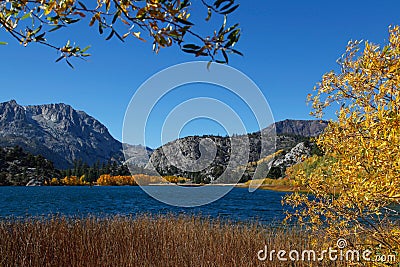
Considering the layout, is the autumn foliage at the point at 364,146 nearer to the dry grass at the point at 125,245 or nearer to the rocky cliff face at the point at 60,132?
the dry grass at the point at 125,245

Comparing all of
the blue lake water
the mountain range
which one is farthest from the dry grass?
the mountain range

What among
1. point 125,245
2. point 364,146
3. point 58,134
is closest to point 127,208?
point 125,245

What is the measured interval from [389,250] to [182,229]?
3302mm

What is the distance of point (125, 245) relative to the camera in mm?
4262

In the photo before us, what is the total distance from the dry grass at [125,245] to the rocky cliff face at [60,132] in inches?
3870

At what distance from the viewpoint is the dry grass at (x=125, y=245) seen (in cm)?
364

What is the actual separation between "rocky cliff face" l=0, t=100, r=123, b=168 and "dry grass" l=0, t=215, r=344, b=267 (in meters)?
98.3

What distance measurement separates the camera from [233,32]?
912 mm

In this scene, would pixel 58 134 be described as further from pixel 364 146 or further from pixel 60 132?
pixel 364 146

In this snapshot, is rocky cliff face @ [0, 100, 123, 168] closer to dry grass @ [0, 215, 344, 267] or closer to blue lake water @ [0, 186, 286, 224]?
blue lake water @ [0, 186, 286, 224]

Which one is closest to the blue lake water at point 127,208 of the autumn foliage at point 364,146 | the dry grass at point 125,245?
the dry grass at point 125,245

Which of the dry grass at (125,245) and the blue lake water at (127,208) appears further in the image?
the blue lake water at (127,208)

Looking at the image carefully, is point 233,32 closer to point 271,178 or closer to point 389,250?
point 389,250

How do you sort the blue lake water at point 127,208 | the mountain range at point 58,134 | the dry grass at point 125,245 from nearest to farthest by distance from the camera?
1. the dry grass at point 125,245
2. the blue lake water at point 127,208
3. the mountain range at point 58,134
